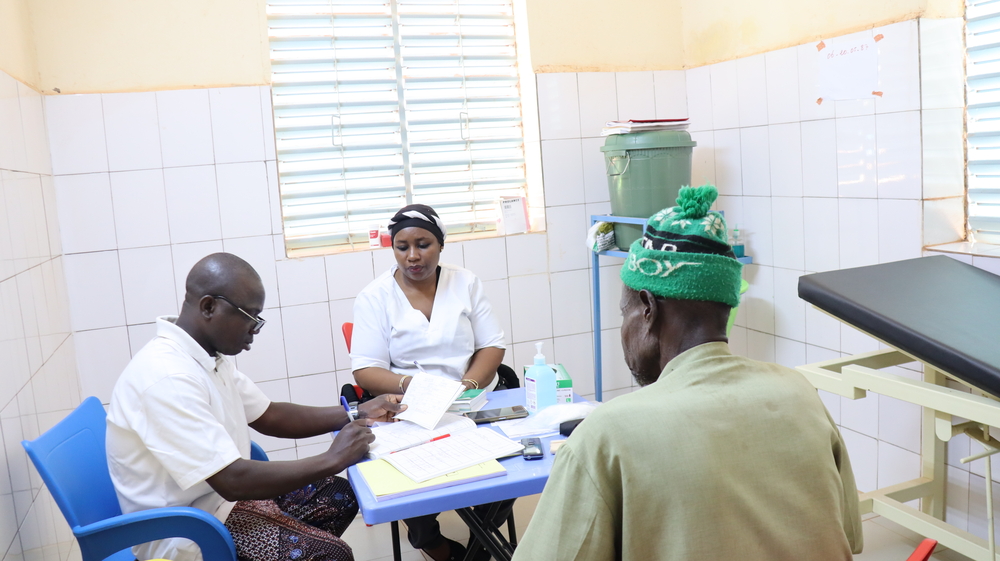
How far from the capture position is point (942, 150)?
9.10 feet

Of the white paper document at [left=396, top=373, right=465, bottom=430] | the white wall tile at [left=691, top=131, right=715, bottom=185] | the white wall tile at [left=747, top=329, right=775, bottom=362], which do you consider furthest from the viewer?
the white wall tile at [left=691, top=131, right=715, bottom=185]

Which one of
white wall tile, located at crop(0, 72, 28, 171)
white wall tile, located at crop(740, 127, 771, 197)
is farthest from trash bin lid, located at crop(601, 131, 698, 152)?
white wall tile, located at crop(0, 72, 28, 171)

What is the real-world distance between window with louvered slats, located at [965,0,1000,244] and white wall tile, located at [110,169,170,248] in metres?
3.36

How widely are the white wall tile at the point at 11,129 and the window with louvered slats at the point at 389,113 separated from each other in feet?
3.79

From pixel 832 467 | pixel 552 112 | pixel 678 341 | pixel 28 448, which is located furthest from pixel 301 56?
pixel 832 467

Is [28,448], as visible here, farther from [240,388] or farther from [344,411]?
[344,411]

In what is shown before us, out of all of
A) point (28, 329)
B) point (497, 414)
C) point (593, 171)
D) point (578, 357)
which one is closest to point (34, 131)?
point (28, 329)

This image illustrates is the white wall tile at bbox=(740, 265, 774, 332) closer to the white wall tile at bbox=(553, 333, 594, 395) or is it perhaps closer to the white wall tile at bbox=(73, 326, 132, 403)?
the white wall tile at bbox=(553, 333, 594, 395)

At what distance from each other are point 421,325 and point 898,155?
200 cm

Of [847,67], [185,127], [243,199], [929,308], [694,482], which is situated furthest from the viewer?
[243,199]

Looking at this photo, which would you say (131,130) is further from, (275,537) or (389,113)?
(275,537)

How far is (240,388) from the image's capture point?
2275 mm

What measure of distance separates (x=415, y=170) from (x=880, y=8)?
2.23 m

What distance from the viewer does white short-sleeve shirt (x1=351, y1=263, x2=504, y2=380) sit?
2885 mm
